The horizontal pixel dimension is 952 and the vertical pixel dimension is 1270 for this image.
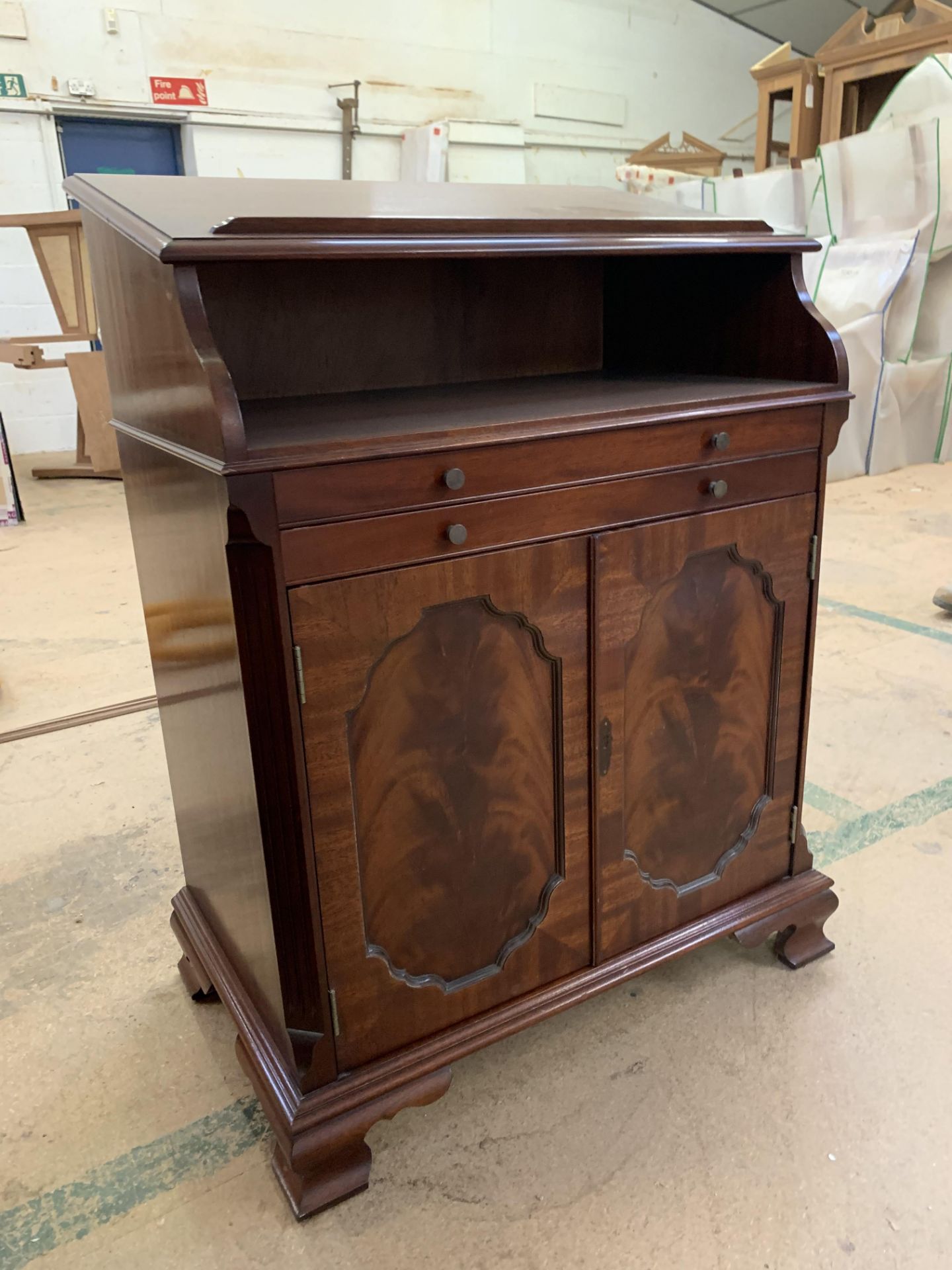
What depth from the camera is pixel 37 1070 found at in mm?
1387

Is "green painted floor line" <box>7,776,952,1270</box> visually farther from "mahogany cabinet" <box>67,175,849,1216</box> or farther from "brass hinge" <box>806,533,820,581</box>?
"brass hinge" <box>806,533,820,581</box>

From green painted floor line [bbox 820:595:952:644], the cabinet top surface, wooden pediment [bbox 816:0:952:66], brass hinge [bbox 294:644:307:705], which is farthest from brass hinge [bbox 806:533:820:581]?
wooden pediment [bbox 816:0:952:66]

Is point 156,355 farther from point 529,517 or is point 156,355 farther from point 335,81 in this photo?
point 335,81

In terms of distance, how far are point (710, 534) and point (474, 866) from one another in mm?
527

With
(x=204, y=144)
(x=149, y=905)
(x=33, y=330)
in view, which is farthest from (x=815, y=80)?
(x=149, y=905)

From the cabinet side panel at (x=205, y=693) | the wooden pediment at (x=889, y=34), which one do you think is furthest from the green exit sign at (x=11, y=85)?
the cabinet side panel at (x=205, y=693)

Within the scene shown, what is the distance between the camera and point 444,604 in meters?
1.08

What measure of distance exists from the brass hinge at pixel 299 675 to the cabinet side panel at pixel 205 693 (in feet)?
0.23

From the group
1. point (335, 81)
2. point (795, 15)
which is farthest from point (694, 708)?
point (795, 15)

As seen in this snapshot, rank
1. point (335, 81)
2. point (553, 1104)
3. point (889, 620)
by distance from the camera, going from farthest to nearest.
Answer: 1. point (335, 81)
2. point (889, 620)
3. point (553, 1104)

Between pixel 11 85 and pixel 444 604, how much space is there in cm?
607

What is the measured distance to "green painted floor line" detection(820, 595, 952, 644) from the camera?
2861 mm

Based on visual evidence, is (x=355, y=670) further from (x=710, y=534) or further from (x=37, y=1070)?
(x=37, y=1070)

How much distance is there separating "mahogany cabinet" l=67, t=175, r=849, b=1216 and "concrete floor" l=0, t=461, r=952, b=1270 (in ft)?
0.31
